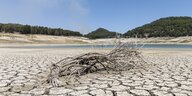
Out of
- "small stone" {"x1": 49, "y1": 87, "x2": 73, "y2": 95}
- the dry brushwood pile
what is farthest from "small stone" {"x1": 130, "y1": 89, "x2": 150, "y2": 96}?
the dry brushwood pile

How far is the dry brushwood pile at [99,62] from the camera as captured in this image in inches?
289

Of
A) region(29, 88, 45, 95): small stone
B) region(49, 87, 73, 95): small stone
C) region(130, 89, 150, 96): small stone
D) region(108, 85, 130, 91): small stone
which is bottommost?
region(29, 88, 45, 95): small stone

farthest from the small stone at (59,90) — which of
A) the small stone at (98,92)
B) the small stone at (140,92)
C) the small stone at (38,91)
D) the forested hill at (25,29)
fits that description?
the forested hill at (25,29)

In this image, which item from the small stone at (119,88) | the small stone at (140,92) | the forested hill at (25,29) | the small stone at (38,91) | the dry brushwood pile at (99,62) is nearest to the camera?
the small stone at (140,92)

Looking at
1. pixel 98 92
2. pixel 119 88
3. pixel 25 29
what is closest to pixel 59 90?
pixel 98 92

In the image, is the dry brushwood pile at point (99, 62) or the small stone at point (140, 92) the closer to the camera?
the small stone at point (140, 92)

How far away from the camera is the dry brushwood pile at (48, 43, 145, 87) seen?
24.1ft

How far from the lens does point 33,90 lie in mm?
5375

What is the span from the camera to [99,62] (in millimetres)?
8086

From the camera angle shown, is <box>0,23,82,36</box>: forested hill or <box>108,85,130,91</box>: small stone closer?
<box>108,85,130,91</box>: small stone

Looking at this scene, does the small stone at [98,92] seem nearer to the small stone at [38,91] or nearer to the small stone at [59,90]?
the small stone at [59,90]

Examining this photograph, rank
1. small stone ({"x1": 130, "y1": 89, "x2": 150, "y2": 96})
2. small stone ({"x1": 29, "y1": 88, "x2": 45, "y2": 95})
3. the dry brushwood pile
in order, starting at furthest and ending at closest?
the dry brushwood pile → small stone ({"x1": 29, "y1": 88, "x2": 45, "y2": 95}) → small stone ({"x1": 130, "y1": 89, "x2": 150, "y2": 96})

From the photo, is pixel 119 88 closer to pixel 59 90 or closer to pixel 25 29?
pixel 59 90

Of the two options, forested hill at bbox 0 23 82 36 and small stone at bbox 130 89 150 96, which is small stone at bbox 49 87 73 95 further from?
forested hill at bbox 0 23 82 36
